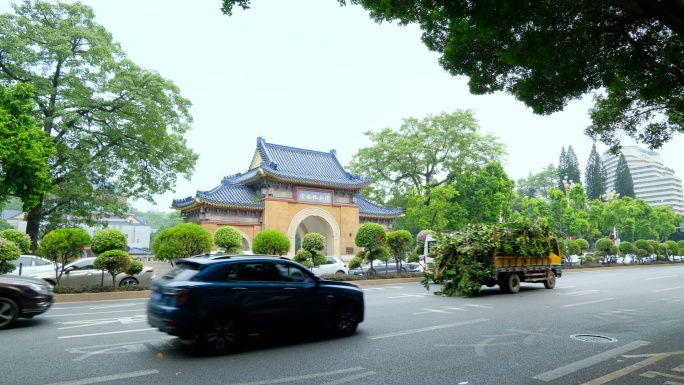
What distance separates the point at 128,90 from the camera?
2072 centimetres

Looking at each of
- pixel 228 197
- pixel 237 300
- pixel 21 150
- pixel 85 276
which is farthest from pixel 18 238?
pixel 228 197

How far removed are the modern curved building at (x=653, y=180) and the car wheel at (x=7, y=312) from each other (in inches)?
5202

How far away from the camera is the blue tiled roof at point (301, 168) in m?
30.5

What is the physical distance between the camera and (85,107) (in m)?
20.7

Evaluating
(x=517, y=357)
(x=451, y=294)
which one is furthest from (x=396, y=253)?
(x=517, y=357)

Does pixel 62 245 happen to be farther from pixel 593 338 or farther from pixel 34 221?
pixel 593 338

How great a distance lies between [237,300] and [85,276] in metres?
12.5

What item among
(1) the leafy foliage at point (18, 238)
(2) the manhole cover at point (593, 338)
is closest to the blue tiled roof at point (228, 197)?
(1) the leafy foliage at point (18, 238)

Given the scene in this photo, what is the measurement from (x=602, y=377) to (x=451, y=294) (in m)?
9.34

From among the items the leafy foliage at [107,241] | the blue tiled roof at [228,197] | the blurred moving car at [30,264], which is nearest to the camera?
the leafy foliage at [107,241]

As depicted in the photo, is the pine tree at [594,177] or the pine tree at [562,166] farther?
the pine tree at [562,166]

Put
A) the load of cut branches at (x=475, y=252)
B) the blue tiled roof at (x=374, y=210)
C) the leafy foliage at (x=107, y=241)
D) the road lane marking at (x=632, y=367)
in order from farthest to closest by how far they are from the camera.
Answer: the blue tiled roof at (x=374, y=210) < the leafy foliage at (x=107, y=241) < the load of cut branches at (x=475, y=252) < the road lane marking at (x=632, y=367)

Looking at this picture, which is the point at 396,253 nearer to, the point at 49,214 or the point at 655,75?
the point at 655,75

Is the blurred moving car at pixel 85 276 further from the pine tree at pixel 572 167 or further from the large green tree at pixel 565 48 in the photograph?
the pine tree at pixel 572 167
